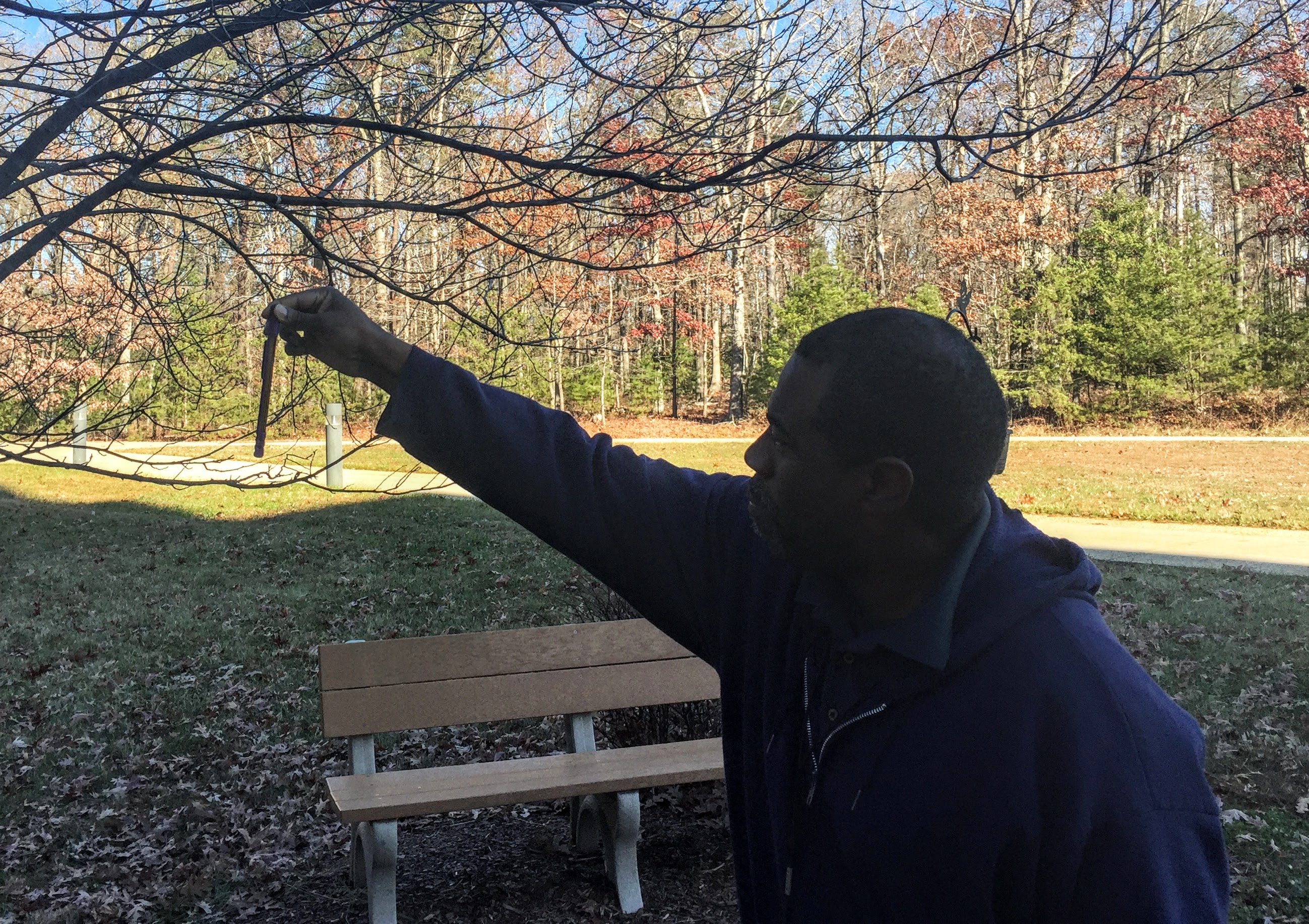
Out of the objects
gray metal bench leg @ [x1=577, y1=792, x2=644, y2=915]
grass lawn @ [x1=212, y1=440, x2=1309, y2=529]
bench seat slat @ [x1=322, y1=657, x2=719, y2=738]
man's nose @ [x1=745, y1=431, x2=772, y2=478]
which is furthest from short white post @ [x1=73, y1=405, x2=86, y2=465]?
grass lawn @ [x1=212, y1=440, x2=1309, y2=529]

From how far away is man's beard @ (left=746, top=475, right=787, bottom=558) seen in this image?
1.60 metres

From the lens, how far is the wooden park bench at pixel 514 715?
12.7 feet

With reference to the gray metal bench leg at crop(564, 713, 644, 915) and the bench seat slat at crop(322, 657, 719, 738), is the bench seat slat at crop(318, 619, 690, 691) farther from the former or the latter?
the gray metal bench leg at crop(564, 713, 644, 915)

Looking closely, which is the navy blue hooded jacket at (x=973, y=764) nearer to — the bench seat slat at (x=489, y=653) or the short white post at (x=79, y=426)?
the short white post at (x=79, y=426)

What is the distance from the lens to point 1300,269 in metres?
22.1

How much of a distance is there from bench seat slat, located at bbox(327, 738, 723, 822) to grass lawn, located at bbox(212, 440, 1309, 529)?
5827mm

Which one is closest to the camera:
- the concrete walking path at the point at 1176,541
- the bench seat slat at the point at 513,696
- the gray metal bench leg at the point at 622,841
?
the gray metal bench leg at the point at 622,841

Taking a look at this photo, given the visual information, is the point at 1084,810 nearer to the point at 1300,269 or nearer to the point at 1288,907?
the point at 1288,907

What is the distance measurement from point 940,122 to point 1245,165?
23.4 meters

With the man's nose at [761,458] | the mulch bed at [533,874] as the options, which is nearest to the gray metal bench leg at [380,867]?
the mulch bed at [533,874]

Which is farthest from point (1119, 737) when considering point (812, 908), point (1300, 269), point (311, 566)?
point (1300, 269)

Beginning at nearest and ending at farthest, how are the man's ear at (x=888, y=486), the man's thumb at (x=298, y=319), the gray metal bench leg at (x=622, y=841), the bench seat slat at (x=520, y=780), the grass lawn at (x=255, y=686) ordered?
the man's ear at (x=888, y=486) → the man's thumb at (x=298, y=319) → the bench seat slat at (x=520, y=780) → the gray metal bench leg at (x=622, y=841) → the grass lawn at (x=255, y=686)

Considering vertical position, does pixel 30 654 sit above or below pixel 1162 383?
below

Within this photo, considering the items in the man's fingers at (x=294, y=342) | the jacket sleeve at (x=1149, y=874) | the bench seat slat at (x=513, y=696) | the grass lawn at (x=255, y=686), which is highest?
the man's fingers at (x=294, y=342)
